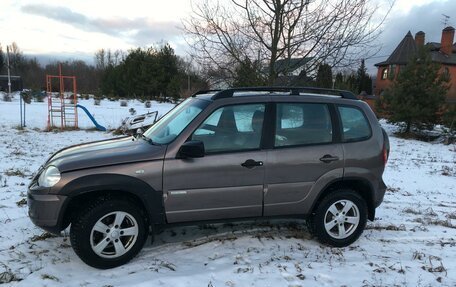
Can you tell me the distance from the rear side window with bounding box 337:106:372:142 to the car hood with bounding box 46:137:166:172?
2.16m

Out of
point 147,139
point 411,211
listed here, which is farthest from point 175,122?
point 411,211

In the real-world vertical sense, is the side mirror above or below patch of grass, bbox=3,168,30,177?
above

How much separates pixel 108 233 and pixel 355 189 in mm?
2898

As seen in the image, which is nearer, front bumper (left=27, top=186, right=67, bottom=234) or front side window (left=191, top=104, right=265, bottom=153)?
front bumper (left=27, top=186, right=67, bottom=234)

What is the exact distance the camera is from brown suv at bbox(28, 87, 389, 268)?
3922 millimetres

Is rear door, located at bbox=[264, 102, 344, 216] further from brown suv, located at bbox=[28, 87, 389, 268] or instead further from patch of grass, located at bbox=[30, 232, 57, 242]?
patch of grass, located at bbox=[30, 232, 57, 242]

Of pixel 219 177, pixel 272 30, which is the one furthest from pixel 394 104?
pixel 219 177

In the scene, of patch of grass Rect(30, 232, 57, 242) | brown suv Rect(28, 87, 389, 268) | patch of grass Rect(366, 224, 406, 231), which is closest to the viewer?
brown suv Rect(28, 87, 389, 268)

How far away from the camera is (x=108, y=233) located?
3.96 metres

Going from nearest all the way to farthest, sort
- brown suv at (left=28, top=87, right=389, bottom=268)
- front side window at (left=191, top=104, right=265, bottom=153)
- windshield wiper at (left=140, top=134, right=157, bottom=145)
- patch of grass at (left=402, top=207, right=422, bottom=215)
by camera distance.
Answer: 1. brown suv at (left=28, top=87, right=389, bottom=268)
2. front side window at (left=191, top=104, right=265, bottom=153)
3. windshield wiper at (left=140, top=134, right=157, bottom=145)
4. patch of grass at (left=402, top=207, right=422, bottom=215)

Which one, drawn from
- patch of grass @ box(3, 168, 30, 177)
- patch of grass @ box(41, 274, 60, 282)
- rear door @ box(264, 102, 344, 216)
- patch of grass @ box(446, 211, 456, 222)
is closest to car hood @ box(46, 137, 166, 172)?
patch of grass @ box(41, 274, 60, 282)

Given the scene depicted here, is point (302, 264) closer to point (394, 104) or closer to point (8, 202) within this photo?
point (8, 202)

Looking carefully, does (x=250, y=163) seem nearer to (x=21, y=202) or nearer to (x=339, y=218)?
(x=339, y=218)

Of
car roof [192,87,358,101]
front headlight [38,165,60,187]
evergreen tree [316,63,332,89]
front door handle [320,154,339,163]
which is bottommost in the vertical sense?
front headlight [38,165,60,187]
